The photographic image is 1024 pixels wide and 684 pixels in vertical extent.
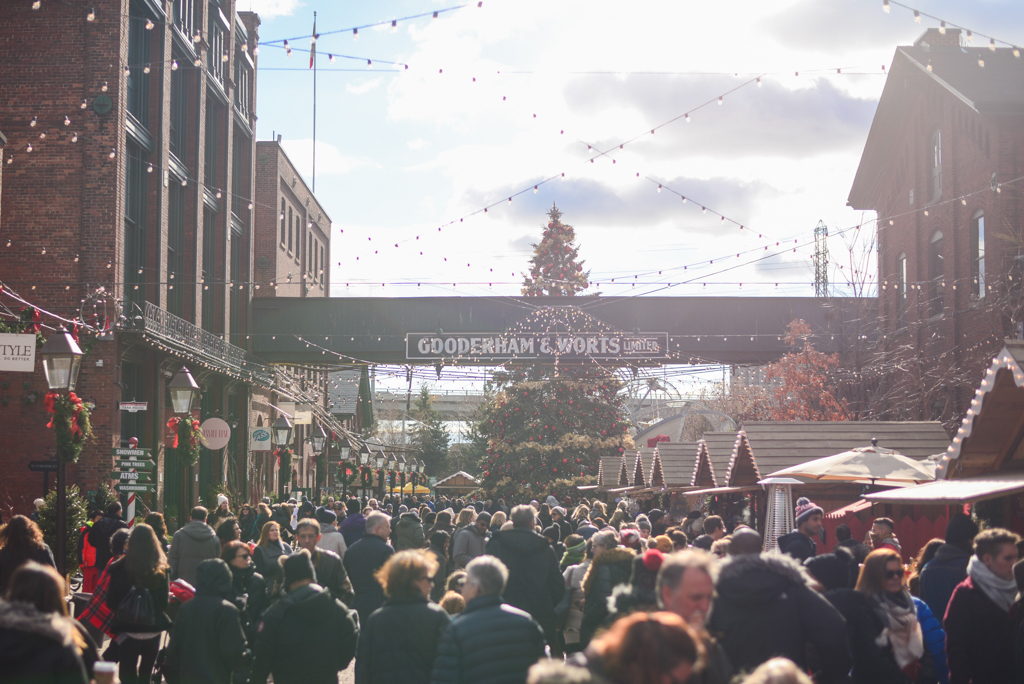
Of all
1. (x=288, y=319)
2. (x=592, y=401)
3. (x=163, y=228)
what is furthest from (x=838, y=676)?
(x=592, y=401)

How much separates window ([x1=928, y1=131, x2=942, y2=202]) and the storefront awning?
18.2m

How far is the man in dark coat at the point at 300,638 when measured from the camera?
6.54 metres

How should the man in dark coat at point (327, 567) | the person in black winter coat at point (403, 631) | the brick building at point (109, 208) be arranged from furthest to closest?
the brick building at point (109, 208)
the man in dark coat at point (327, 567)
the person in black winter coat at point (403, 631)

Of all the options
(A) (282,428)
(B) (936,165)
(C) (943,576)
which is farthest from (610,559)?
(B) (936,165)

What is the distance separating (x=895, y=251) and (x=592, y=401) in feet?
55.2

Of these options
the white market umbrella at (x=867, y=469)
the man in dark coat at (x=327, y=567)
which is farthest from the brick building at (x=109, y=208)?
the white market umbrella at (x=867, y=469)

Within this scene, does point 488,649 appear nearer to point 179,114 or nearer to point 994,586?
point 994,586

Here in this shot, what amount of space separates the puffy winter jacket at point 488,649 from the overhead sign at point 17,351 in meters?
9.58

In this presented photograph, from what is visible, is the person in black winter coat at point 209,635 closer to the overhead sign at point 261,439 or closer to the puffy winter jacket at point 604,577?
the puffy winter jacket at point 604,577

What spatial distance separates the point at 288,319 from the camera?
37.6 metres

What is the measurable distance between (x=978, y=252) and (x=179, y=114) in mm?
23674

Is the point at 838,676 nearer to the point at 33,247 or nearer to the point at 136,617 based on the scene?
the point at 136,617

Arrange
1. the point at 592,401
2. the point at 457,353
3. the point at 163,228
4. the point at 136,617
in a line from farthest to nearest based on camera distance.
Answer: the point at 592,401 → the point at 457,353 → the point at 163,228 → the point at 136,617

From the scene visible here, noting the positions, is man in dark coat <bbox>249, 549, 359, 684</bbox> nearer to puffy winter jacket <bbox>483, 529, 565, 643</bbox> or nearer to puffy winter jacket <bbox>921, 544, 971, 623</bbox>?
puffy winter jacket <bbox>483, 529, 565, 643</bbox>
